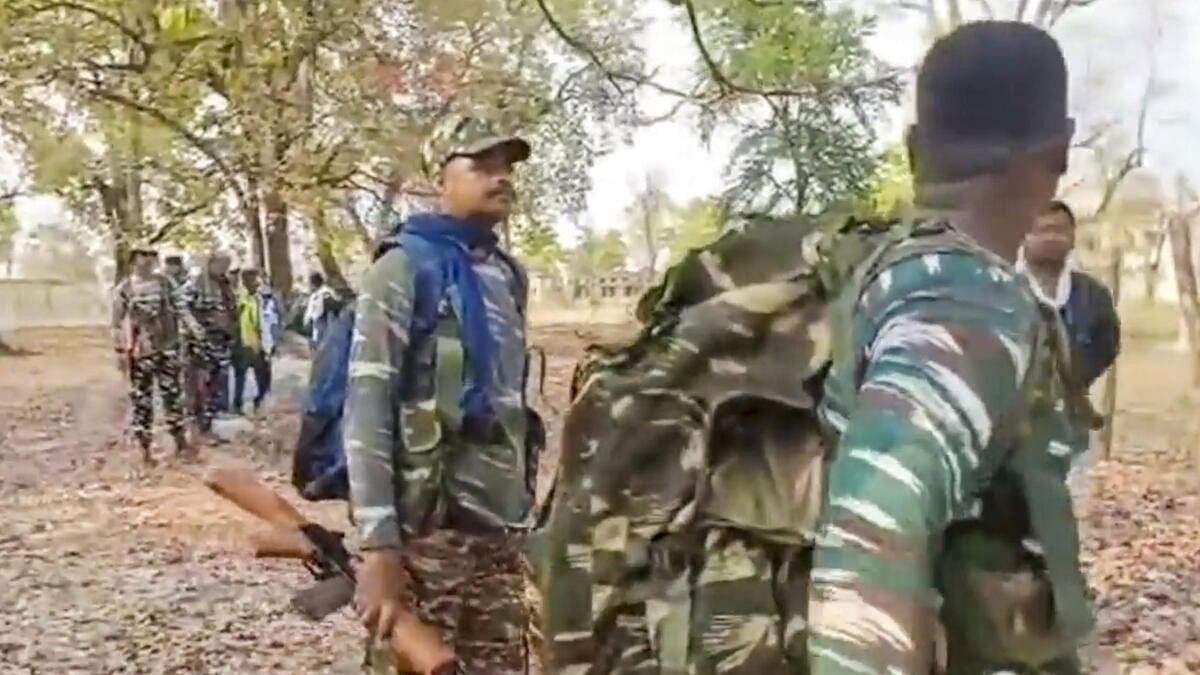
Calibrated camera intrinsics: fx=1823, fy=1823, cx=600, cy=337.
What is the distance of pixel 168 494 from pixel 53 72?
9.36ft

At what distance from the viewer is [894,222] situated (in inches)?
59.3

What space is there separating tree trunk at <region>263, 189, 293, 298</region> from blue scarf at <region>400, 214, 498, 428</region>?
9.63 m

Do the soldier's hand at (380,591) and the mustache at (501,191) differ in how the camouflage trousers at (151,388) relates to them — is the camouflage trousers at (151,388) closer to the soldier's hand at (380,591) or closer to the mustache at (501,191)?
the mustache at (501,191)

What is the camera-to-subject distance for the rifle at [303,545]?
3098mm

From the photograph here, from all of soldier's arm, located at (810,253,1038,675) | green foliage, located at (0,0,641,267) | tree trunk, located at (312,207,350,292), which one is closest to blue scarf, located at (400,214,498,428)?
soldier's arm, located at (810,253,1038,675)

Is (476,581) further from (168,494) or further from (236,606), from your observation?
(168,494)

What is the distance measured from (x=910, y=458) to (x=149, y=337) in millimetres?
11585

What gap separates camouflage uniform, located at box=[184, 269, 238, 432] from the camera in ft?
46.6

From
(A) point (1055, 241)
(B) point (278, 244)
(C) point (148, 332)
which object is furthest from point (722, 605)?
(B) point (278, 244)

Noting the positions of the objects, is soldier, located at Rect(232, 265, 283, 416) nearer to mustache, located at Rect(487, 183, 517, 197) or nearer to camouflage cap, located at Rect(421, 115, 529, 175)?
camouflage cap, located at Rect(421, 115, 529, 175)

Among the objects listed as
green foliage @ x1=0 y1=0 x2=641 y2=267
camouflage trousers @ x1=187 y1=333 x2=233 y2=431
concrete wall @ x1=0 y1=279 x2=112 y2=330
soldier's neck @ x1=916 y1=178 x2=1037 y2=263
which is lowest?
concrete wall @ x1=0 y1=279 x2=112 y2=330

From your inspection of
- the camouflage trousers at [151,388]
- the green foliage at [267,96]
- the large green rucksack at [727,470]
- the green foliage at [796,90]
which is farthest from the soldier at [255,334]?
the large green rucksack at [727,470]

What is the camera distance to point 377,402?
10.3ft

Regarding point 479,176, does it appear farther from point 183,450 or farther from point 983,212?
point 183,450
